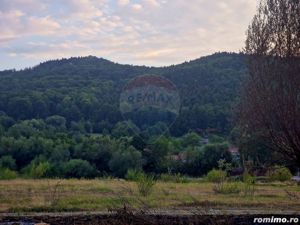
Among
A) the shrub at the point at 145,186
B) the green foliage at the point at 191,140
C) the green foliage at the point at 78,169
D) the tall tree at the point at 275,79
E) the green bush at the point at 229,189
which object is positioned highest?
the tall tree at the point at 275,79

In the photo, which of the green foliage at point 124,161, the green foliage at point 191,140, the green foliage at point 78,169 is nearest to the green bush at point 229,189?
the green foliage at point 78,169

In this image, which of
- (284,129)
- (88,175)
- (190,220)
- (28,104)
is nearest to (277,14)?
(284,129)

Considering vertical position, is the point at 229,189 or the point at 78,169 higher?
the point at 229,189

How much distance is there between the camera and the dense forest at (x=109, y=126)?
148ft

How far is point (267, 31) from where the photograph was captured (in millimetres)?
11594

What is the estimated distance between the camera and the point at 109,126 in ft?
187

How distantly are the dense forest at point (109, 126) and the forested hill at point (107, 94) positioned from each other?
11 centimetres

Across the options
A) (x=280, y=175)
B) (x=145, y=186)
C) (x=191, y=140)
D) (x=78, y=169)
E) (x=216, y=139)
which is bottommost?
(x=78, y=169)

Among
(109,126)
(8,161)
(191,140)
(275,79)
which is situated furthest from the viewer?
(109,126)

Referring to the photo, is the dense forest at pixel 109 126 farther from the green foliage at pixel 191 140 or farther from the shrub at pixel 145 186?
the shrub at pixel 145 186

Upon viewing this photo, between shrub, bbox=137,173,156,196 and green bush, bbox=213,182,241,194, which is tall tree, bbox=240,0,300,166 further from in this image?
green bush, bbox=213,182,241,194

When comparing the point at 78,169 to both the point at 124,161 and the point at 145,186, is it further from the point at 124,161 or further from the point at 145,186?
the point at 145,186

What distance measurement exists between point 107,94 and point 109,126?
383 cm

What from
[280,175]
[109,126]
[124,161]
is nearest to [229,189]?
[280,175]
